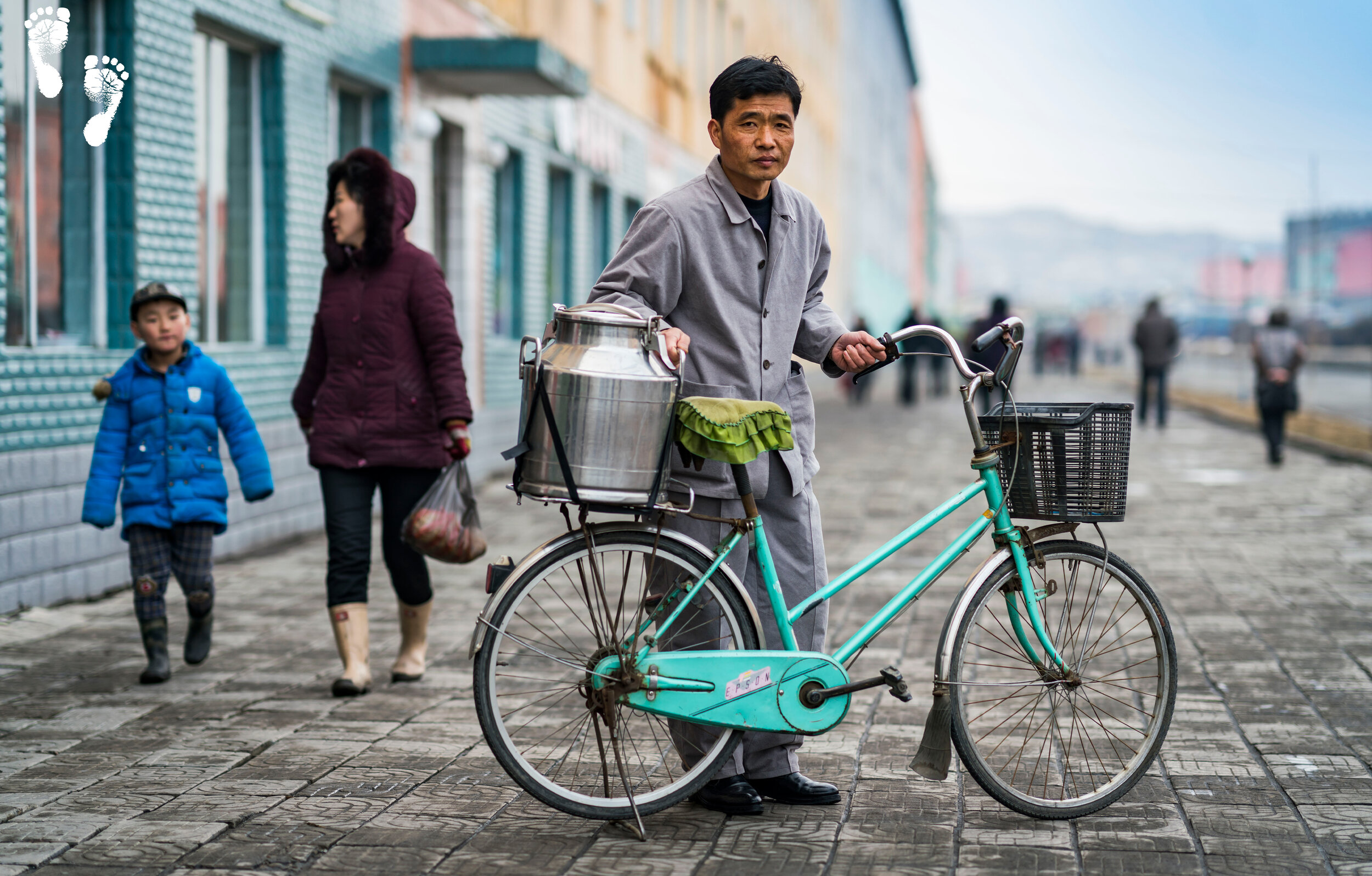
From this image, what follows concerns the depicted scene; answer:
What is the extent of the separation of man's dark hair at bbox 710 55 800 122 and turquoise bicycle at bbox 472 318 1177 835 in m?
0.71

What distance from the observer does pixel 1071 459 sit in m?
4.04

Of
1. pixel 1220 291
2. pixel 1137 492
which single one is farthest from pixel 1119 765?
pixel 1220 291

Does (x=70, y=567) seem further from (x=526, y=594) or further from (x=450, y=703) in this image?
(x=526, y=594)

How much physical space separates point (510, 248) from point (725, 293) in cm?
1269

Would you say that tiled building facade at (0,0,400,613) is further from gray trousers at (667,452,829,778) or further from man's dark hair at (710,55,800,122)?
man's dark hair at (710,55,800,122)

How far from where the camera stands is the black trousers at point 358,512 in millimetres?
5887

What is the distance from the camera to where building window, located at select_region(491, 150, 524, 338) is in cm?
1639

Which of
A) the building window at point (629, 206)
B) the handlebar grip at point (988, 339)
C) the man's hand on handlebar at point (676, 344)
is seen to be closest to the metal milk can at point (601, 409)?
the man's hand on handlebar at point (676, 344)

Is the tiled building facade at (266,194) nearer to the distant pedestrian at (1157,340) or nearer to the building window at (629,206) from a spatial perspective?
the building window at (629,206)

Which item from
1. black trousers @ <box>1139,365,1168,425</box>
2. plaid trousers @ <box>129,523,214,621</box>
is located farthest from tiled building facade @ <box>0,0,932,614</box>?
black trousers @ <box>1139,365,1168,425</box>

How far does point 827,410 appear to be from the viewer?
104 ft

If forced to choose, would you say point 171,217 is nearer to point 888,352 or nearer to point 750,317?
point 750,317

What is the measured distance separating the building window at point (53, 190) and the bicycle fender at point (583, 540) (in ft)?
16.3

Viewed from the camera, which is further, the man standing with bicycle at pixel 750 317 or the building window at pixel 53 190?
the building window at pixel 53 190
